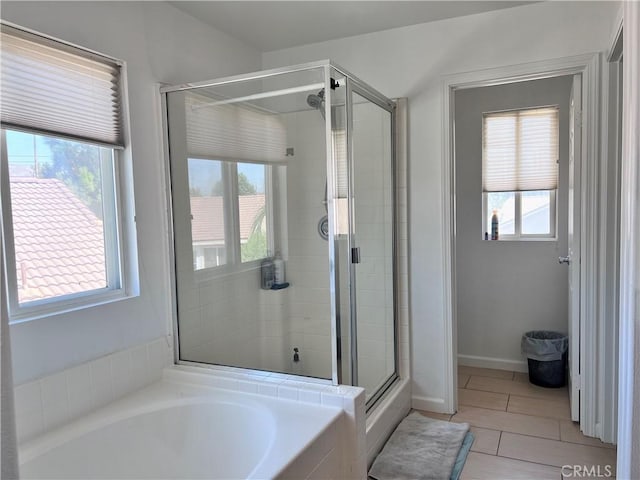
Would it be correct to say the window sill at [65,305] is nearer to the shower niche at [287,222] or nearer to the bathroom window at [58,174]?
the bathroom window at [58,174]

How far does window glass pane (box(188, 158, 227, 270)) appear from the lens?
2.62 metres

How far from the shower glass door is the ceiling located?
52cm

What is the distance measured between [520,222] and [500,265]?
0.38m

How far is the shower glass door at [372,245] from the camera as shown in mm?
2486

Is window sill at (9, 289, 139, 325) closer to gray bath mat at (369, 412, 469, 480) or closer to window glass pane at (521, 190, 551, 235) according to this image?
gray bath mat at (369, 412, 469, 480)

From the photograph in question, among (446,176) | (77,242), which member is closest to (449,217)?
(446,176)

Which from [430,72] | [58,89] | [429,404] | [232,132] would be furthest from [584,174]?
[58,89]

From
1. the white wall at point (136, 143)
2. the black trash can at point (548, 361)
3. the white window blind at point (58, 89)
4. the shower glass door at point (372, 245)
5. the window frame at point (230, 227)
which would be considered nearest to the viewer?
the white window blind at point (58, 89)

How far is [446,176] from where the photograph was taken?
2877 mm

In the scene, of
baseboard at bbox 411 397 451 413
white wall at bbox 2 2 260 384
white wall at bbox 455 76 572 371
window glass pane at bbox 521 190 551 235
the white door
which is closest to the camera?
white wall at bbox 2 2 260 384

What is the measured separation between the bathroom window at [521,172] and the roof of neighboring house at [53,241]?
2.93m

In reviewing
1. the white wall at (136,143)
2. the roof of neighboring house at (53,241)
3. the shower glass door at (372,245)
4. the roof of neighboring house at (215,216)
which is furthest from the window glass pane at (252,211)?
the roof of neighboring house at (53,241)

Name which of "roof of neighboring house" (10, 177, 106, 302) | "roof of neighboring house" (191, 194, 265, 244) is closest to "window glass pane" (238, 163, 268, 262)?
A: "roof of neighboring house" (191, 194, 265, 244)

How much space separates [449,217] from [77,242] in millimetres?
2077
